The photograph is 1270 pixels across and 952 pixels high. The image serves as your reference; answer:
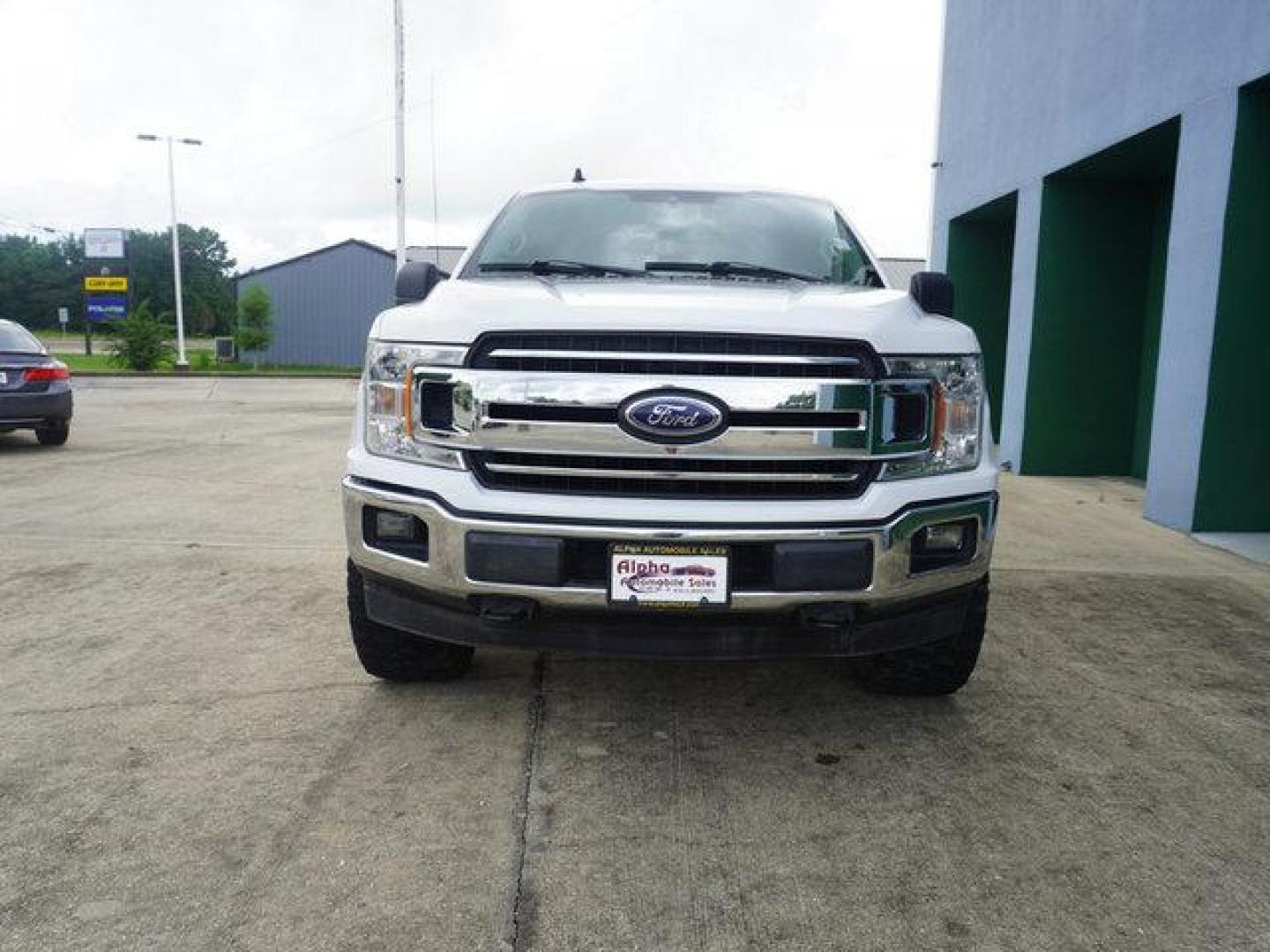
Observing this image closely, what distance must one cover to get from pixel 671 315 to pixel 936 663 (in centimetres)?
154

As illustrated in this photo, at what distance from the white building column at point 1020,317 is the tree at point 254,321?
38236 mm

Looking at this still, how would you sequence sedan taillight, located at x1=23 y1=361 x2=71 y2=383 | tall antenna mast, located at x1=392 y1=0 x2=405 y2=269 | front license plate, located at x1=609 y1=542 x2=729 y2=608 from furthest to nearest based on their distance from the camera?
tall antenna mast, located at x1=392 y1=0 x2=405 y2=269 → sedan taillight, located at x1=23 y1=361 x2=71 y2=383 → front license plate, located at x1=609 y1=542 x2=729 y2=608

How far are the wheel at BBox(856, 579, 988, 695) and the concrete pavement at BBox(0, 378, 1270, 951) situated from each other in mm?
75

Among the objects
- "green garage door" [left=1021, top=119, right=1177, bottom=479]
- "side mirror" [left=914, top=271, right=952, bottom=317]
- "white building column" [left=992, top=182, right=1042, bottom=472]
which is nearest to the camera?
"side mirror" [left=914, top=271, right=952, bottom=317]

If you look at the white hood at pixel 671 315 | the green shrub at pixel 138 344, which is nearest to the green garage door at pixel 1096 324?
the white hood at pixel 671 315

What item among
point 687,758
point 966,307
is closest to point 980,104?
point 966,307

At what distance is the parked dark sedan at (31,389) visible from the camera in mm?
10188

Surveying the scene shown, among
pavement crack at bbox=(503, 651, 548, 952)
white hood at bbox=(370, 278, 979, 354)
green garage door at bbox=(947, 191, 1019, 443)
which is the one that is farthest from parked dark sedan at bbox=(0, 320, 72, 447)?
green garage door at bbox=(947, 191, 1019, 443)

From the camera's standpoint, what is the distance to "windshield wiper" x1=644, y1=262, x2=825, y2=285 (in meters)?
3.78

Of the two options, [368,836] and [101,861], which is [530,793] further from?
[101,861]

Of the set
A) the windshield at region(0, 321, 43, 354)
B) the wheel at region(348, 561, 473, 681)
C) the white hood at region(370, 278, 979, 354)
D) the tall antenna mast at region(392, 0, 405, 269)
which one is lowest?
the wheel at region(348, 561, 473, 681)

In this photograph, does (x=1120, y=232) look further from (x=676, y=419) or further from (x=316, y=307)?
(x=316, y=307)

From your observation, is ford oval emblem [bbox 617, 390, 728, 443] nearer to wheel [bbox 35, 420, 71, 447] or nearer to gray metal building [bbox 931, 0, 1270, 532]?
gray metal building [bbox 931, 0, 1270, 532]

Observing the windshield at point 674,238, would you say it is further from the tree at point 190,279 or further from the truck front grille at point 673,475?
the tree at point 190,279
